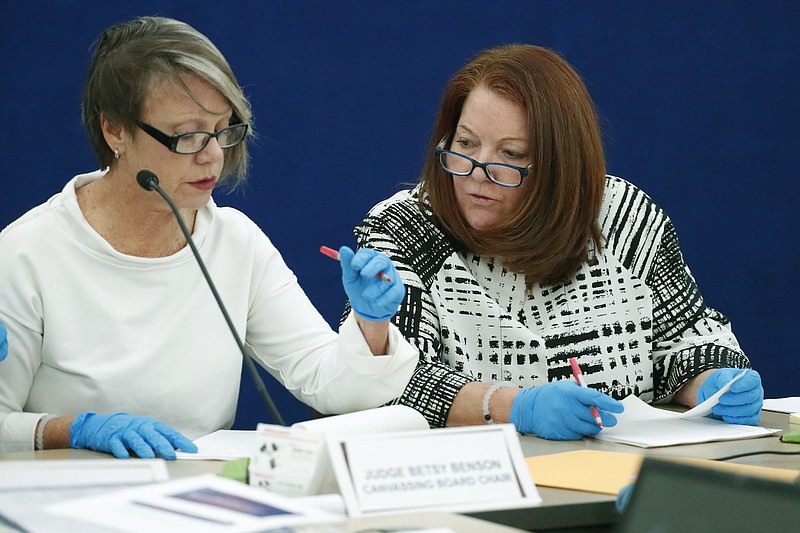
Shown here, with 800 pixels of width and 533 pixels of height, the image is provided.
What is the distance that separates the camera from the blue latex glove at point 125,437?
1.36 metres

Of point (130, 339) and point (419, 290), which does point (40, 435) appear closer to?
point (130, 339)

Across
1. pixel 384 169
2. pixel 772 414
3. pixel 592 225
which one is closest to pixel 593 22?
pixel 384 169

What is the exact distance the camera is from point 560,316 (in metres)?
2.05

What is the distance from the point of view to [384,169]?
10.1 ft

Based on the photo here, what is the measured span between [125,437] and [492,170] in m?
0.94

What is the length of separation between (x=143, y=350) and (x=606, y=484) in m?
0.79

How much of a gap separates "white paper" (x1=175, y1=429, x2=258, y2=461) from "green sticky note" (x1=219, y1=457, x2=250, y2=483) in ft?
0.43

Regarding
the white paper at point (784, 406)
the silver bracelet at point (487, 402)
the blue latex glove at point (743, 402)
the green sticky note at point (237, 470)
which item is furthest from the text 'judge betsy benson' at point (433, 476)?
the white paper at point (784, 406)

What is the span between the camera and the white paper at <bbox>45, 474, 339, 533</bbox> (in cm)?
92

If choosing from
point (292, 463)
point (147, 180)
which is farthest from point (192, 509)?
point (147, 180)

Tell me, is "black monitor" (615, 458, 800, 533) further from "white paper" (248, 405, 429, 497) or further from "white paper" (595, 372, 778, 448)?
"white paper" (595, 372, 778, 448)

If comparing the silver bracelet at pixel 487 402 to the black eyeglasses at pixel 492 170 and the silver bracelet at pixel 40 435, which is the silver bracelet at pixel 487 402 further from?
the silver bracelet at pixel 40 435

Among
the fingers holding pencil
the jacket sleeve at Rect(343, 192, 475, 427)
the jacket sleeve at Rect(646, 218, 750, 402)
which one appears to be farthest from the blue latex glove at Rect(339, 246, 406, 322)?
the jacket sleeve at Rect(646, 218, 750, 402)

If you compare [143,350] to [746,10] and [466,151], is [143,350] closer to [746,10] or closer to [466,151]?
[466,151]
